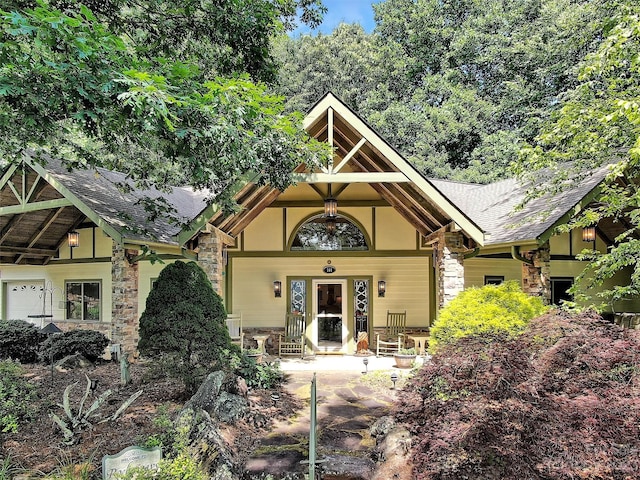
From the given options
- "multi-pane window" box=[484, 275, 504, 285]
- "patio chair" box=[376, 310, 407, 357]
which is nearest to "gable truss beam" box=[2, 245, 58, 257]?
"patio chair" box=[376, 310, 407, 357]

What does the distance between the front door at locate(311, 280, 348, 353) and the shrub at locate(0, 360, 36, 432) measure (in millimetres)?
6912

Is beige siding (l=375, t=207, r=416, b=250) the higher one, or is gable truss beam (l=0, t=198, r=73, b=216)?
gable truss beam (l=0, t=198, r=73, b=216)

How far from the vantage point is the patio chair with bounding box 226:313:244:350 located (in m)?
10.6

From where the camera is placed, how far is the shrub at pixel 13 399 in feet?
16.6

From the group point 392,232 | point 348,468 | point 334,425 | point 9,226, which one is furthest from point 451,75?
point 348,468

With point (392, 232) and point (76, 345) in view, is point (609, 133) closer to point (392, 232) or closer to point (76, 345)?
point (392, 232)

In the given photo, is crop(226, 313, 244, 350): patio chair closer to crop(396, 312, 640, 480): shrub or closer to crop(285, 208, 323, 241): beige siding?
crop(285, 208, 323, 241): beige siding

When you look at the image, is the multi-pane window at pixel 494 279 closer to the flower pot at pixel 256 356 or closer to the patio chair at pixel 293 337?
the patio chair at pixel 293 337

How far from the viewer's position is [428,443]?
3.69 metres

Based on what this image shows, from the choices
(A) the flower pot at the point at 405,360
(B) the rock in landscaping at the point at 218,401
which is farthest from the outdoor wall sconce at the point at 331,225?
(B) the rock in landscaping at the point at 218,401

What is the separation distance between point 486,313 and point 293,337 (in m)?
6.09

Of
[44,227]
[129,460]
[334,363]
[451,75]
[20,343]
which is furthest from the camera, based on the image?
[451,75]

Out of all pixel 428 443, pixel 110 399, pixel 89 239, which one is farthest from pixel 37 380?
pixel 428 443

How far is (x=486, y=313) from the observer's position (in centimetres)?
668
